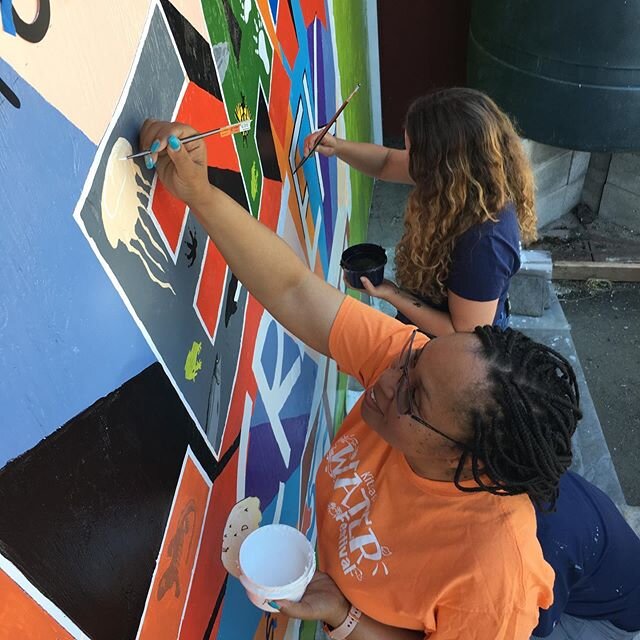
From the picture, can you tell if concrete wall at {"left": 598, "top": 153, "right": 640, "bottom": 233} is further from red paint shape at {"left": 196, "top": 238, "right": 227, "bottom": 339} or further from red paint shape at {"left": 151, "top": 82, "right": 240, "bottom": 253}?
red paint shape at {"left": 196, "top": 238, "right": 227, "bottom": 339}

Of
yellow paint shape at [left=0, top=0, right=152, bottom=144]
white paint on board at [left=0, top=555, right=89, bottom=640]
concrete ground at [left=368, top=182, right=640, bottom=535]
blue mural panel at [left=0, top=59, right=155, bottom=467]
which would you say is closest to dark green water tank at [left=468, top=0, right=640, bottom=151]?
concrete ground at [left=368, top=182, right=640, bottom=535]

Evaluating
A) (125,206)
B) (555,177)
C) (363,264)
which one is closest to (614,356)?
(555,177)

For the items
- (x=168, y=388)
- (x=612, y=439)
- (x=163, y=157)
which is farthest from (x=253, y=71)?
(x=612, y=439)

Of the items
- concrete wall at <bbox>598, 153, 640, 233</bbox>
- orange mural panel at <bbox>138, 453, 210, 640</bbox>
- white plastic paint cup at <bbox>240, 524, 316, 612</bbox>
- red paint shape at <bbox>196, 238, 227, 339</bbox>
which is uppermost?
red paint shape at <bbox>196, 238, 227, 339</bbox>

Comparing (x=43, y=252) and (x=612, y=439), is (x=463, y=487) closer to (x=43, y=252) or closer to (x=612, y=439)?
(x=43, y=252)

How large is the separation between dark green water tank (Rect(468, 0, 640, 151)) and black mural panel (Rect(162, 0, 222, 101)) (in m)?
3.06

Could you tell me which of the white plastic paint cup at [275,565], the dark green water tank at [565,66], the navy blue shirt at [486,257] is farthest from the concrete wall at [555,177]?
the white plastic paint cup at [275,565]

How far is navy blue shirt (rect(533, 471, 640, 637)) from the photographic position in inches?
55.6

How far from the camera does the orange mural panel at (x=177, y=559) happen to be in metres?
1.14

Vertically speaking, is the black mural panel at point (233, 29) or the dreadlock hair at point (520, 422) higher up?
the black mural panel at point (233, 29)

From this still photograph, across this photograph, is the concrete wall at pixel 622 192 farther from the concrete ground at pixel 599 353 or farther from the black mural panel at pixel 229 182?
the black mural panel at pixel 229 182

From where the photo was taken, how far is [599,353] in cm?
440

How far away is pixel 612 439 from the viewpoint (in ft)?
12.6

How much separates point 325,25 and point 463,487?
90.8 inches
